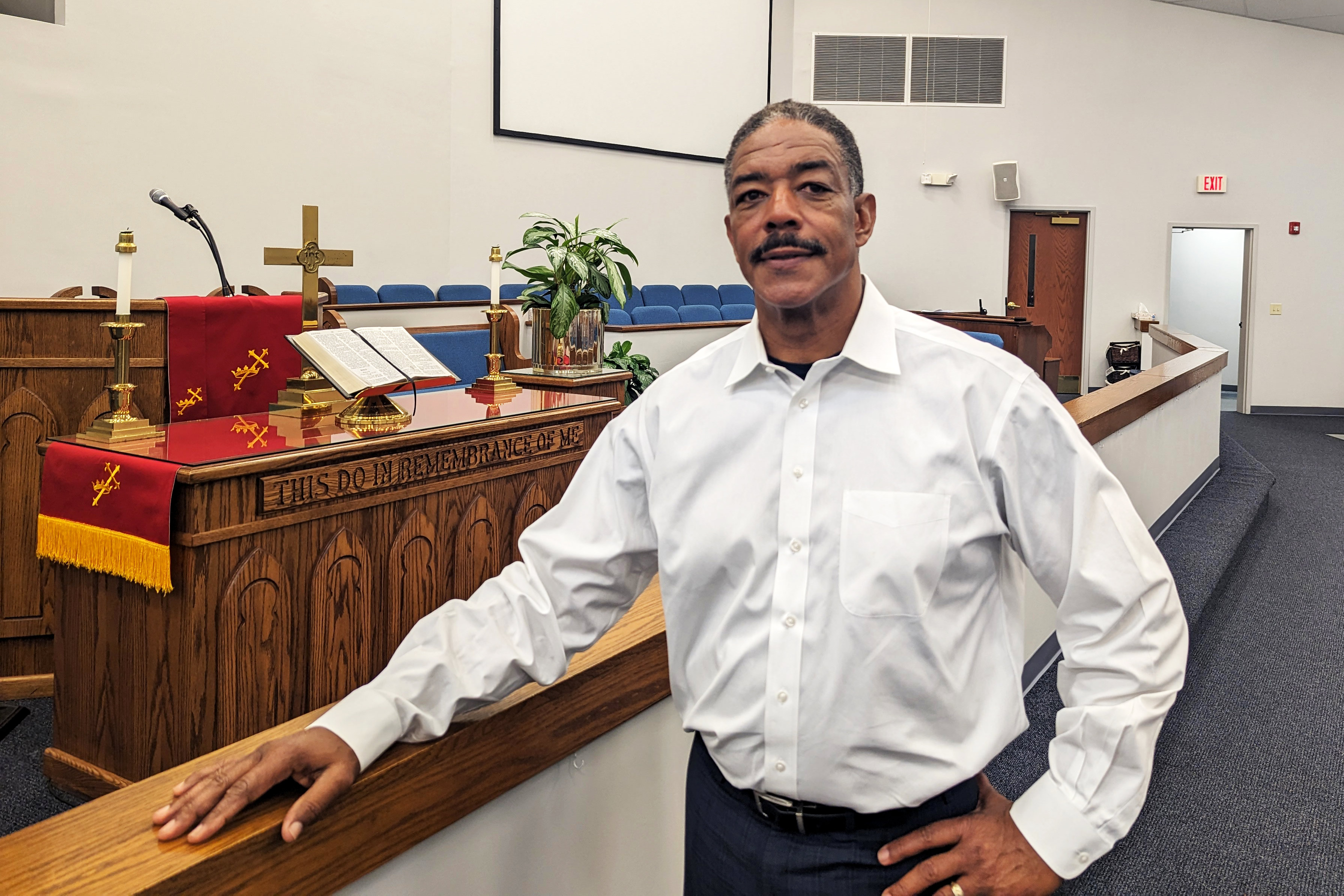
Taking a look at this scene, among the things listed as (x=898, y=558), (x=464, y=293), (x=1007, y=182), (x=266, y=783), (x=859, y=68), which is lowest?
(x=266, y=783)

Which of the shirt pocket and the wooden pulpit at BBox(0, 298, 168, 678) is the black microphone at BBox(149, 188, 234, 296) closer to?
the wooden pulpit at BBox(0, 298, 168, 678)

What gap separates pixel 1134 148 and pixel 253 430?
35.6 ft

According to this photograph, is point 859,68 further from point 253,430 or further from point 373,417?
point 253,430

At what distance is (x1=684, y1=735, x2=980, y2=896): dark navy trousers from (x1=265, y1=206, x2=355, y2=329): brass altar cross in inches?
87.7

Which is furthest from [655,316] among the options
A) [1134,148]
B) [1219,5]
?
[1219,5]

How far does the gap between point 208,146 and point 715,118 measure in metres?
5.45

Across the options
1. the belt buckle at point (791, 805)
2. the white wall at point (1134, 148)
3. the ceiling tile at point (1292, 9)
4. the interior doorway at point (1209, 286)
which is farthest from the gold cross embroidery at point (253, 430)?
the interior doorway at point (1209, 286)

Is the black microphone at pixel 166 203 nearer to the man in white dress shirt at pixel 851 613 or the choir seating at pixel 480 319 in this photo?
the choir seating at pixel 480 319

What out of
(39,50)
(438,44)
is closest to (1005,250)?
(438,44)

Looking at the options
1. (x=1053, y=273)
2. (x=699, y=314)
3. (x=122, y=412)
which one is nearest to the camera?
(x=122, y=412)

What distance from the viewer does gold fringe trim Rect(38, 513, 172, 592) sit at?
6.79 feet

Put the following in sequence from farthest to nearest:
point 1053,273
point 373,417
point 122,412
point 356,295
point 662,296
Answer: point 1053,273, point 662,296, point 356,295, point 373,417, point 122,412

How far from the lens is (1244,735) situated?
2.81 m

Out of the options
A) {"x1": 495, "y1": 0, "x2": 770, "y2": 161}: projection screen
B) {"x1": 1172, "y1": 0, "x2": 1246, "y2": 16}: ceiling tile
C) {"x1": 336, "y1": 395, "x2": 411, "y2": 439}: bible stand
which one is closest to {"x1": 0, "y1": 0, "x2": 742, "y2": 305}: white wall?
{"x1": 495, "y1": 0, "x2": 770, "y2": 161}: projection screen
